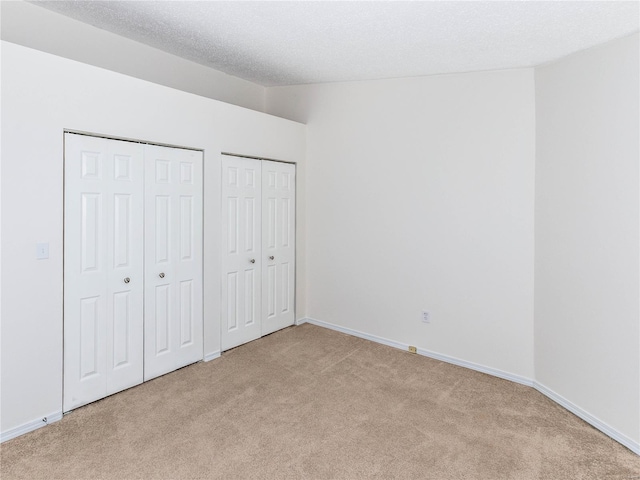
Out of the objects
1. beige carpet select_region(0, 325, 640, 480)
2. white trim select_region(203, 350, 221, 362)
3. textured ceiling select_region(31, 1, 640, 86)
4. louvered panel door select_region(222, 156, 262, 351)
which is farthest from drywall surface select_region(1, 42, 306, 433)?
white trim select_region(203, 350, 221, 362)

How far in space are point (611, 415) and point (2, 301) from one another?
3946 millimetres

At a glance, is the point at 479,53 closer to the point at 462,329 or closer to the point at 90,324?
the point at 462,329

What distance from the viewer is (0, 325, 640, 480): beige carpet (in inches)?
86.7

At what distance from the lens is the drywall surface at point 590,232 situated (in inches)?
97.9

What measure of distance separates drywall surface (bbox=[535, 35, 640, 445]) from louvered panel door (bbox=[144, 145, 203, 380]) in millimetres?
2955

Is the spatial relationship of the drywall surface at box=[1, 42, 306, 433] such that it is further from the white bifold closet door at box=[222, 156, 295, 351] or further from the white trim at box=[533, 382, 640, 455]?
the white trim at box=[533, 382, 640, 455]

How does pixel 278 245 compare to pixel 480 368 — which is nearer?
pixel 480 368

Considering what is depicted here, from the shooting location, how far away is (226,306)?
3893 mm

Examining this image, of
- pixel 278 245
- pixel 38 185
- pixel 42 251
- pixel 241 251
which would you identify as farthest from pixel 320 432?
pixel 38 185

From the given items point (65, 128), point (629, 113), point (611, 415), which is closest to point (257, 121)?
point (65, 128)

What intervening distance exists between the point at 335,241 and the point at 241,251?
113 centimetres

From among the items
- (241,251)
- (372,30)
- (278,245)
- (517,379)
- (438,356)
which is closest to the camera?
(372,30)

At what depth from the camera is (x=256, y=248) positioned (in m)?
4.20

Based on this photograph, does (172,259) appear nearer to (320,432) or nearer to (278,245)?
(278,245)
